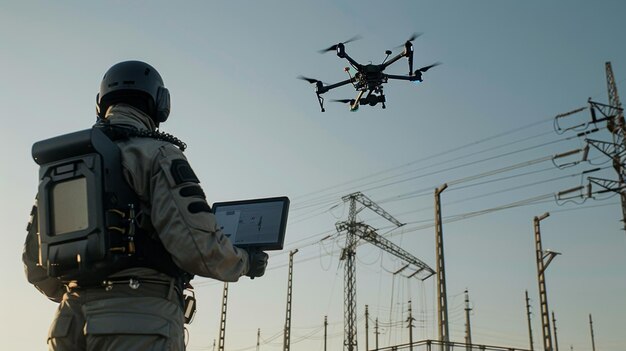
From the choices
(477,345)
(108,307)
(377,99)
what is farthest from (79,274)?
(377,99)

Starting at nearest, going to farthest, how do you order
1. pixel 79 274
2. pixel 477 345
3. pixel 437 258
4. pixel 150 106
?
pixel 79 274
pixel 150 106
pixel 477 345
pixel 437 258

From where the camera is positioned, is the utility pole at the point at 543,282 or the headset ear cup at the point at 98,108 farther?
the utility pole at the point at 543,282

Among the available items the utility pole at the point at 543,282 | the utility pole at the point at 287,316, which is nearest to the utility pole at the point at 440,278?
the utility pole at the point at 543,282

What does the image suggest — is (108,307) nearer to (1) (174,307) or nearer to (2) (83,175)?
(1) (174,307)

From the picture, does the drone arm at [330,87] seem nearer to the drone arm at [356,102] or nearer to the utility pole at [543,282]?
the drone arm at [356,102]

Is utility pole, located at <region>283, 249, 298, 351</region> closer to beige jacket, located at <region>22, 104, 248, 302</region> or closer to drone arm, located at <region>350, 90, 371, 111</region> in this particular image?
drone arm, located at <region>350, 90, 371, 111</region>

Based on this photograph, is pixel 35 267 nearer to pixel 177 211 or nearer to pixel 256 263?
pixel 177 211
